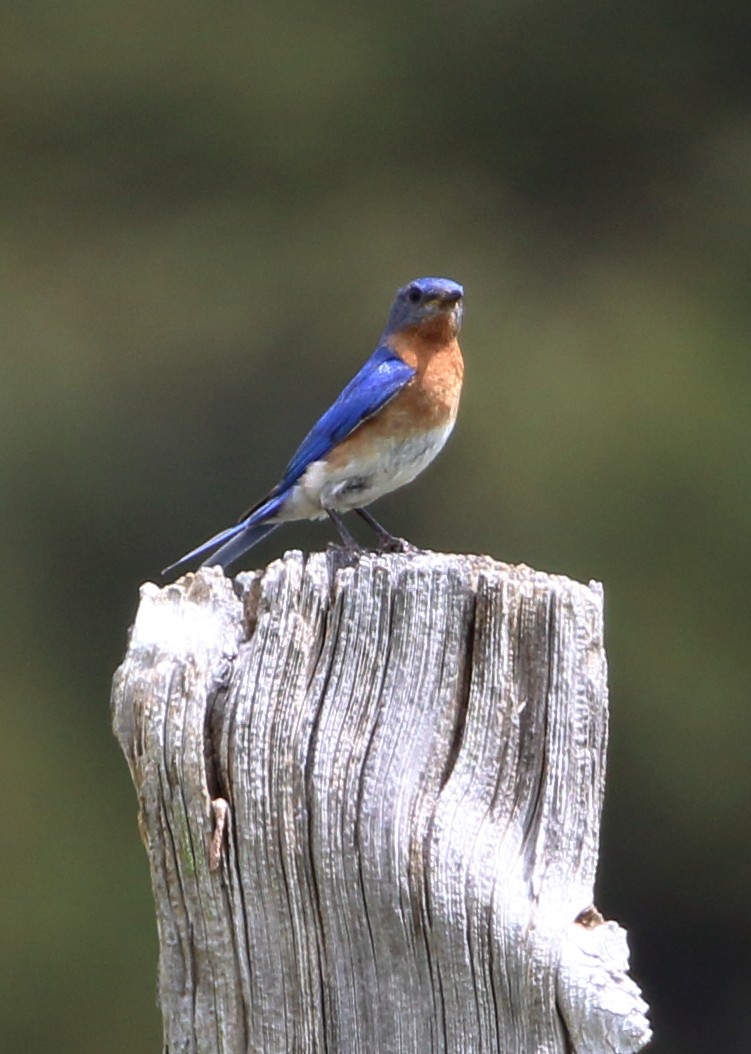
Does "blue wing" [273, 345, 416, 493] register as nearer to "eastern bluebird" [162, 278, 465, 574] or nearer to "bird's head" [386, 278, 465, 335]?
"eastern bluebird" [162, 278, 465, 574]

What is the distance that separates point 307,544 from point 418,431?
17.7 ft

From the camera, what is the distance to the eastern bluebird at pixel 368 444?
4.99 metres

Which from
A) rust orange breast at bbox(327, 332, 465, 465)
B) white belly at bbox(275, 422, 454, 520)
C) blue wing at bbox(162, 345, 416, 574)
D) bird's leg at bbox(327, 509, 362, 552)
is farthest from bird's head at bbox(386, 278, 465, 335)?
bird's leg at bbox(327, 509, 362, 552)

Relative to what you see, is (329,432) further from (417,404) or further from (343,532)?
(343,532)

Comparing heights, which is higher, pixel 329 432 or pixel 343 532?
pixel 329 432

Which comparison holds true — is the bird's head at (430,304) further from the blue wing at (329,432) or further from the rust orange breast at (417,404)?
the blue wing at (329,432)

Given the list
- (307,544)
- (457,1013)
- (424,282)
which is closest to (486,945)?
(457,1013)

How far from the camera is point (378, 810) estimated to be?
2578mm

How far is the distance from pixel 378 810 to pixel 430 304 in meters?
2.95

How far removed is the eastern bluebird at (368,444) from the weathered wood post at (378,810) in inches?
86.7

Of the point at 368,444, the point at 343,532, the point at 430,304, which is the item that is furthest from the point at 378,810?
the point at 430,304

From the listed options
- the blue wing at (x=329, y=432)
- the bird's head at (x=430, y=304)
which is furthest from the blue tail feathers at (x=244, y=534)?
the bird's head at (x=430, y=304)

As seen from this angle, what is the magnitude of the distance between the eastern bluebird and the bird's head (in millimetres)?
110

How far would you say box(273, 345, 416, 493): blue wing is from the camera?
16.4 ft
